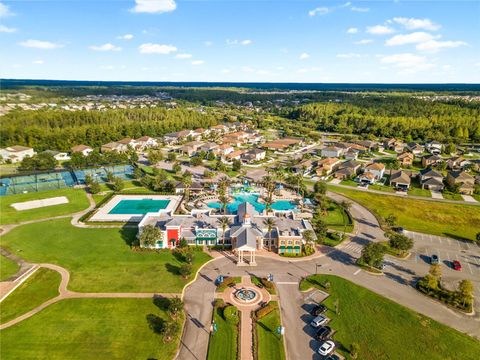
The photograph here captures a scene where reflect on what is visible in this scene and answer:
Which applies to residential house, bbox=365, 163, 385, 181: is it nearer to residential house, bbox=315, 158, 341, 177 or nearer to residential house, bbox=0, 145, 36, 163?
residential house, bbox=315, 158, 341, 177

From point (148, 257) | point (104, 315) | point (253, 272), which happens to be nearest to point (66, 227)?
point (148, 257)

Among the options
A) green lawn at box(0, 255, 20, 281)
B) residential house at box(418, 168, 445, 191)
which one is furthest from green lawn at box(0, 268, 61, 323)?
residential house at box(418, 168, 445, 191)

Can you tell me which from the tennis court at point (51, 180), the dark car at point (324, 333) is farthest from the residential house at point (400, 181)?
the tennis court at point (51, 180)

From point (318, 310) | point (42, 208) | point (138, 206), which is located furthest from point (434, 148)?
point (42, 208)

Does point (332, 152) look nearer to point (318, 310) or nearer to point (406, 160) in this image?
point (406, 160)

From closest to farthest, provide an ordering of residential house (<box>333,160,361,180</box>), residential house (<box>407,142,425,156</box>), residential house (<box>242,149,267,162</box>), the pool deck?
the pool deck
residential house (<box>333,160,361,180</box>)
residential house (<box>242,149,267,162</box>)
residential house (<box>407,142,425,156</box>)

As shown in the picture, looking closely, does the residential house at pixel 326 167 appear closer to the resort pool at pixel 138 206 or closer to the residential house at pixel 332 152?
the residential house at pixel 332 152

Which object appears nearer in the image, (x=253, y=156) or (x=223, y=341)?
(x=223, y=341)
